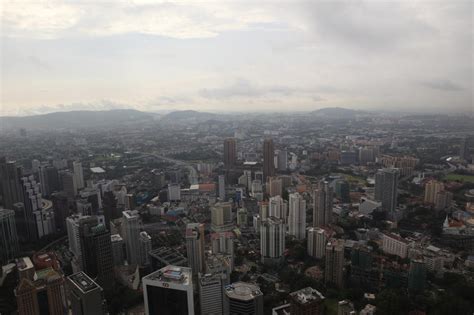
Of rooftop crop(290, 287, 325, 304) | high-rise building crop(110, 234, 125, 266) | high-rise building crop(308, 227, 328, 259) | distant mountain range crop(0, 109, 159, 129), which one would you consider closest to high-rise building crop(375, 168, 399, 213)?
high-rise building crop(308, 227, 328, 259)

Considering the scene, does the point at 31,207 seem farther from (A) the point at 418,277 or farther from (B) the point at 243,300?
(A) the point at 418,277

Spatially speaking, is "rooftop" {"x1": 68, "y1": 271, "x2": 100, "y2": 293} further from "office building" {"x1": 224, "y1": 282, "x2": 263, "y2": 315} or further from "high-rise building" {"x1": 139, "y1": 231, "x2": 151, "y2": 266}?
"high-rise building" {"x1": 139, "y1": 231, "x2": 151, "y2": 266}

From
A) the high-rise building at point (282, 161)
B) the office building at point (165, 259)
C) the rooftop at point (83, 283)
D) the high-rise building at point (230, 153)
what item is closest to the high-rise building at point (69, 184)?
the office building at point (165, 259)

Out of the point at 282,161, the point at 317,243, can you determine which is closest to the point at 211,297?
the point at 317,243

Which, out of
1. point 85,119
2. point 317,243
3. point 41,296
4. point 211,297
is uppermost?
point 85,119

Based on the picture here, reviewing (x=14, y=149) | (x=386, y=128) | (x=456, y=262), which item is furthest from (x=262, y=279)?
(x=386, y=128)

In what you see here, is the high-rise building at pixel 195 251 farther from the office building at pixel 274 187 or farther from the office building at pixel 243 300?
the office building at pixel 274 187

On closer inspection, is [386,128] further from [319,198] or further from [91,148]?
[91,148]

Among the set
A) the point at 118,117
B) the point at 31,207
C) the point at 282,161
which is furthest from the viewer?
the point at 118,117
